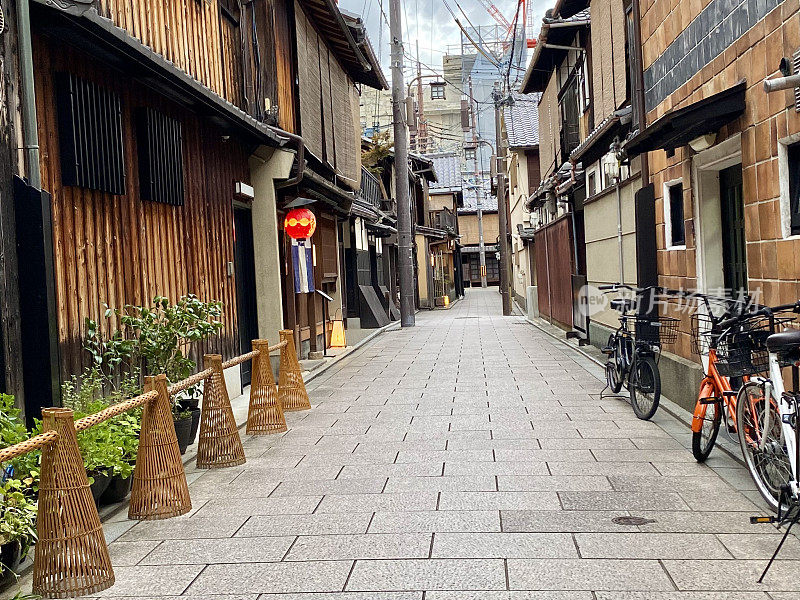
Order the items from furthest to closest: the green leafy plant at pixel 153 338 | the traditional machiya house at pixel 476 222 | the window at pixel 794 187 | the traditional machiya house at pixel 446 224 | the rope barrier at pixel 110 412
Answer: the traditional machiya house at pixel 476 222, the traditional machiya house at pixel 446 224, the green leafy plant at pixel 153 338, the window at pixel 794 187, the rope barrier at pixel 110 412

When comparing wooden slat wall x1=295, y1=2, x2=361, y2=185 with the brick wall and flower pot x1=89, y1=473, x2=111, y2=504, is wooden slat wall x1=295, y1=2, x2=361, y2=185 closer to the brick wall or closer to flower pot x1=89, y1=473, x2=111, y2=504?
the brick wall

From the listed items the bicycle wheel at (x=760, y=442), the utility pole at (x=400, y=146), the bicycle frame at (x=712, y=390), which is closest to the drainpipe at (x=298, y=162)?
the bicycle frame at (x=712, y=390)

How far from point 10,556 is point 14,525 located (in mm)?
349

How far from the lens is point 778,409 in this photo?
18.4 ft

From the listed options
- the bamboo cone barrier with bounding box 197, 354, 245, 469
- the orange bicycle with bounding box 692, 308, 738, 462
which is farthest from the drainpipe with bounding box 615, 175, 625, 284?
the bamboo cone barrier with bounding box 197, 354, 245, 469

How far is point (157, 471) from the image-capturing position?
22.1ft

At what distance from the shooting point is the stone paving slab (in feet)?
16.5

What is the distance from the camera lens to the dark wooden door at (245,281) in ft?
48.1

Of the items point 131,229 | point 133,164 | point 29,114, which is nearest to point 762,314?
point 29,114

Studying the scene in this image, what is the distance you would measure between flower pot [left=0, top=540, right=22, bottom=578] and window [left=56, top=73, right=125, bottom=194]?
11.7 ft

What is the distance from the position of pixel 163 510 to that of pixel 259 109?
9.09 meters

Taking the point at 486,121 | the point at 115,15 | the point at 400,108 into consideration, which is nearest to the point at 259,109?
the point at 115,15

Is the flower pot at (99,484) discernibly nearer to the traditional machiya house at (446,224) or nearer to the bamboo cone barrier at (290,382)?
the bamboo cone barrier at (290,382)

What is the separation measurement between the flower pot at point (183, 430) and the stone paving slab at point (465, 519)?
1.30 feet
